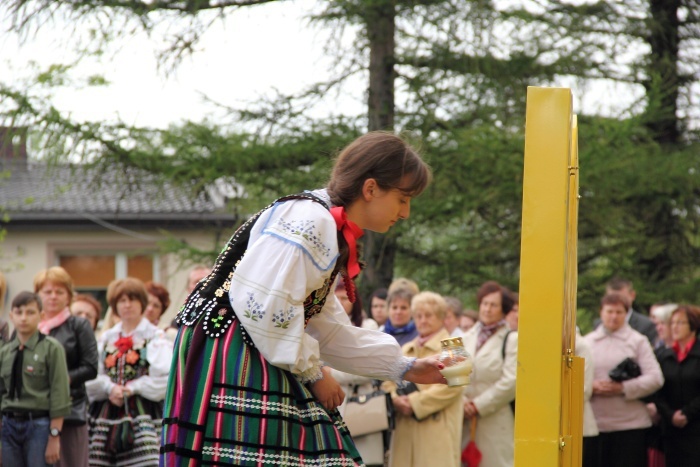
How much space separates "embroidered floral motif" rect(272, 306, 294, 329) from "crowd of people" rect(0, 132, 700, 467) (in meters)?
0.15

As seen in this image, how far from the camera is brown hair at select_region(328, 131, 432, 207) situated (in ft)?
10.0

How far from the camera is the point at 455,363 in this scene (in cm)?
315

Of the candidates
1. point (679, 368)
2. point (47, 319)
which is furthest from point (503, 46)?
point (47, 319)

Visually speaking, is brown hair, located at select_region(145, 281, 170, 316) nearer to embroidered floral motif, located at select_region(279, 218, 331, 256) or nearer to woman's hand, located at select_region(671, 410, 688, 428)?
woman's hand, located at select_region(671, 410, 688, 428)

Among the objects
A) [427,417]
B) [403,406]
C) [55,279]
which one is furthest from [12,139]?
[427,417]

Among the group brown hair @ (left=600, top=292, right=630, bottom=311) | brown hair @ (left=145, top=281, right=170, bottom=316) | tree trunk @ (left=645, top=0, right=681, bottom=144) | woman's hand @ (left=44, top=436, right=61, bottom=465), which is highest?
tree trunk @ (left=645, top=0, right=681, bottom=144)

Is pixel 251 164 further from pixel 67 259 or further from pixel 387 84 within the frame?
pixel 67 259

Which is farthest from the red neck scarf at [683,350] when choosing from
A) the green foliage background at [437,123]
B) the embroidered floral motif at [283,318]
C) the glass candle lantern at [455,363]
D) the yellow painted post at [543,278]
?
the yellow painted post at [543,278]

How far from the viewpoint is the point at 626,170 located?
11711 millimetres

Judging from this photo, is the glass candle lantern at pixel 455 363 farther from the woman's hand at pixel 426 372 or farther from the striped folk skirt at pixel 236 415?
the striped folk skirt at pixel 236 415

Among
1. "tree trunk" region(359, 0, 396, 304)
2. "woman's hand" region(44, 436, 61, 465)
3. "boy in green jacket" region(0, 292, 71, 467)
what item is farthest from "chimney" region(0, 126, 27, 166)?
"woman's hand" region(44, 436, 61, 465)

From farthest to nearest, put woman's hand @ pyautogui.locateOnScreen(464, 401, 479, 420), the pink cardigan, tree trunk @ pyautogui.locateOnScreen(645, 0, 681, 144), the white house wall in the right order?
the white house wall, tree trunk @ pyautogui.locateOnScreen(645, 0, 681, 144), the pink cardigan, woman's hand @ pyautogui.locateOnScreen(464, 401, 479, 420)

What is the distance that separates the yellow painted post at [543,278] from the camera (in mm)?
2260

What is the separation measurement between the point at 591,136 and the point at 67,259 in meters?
16.2
